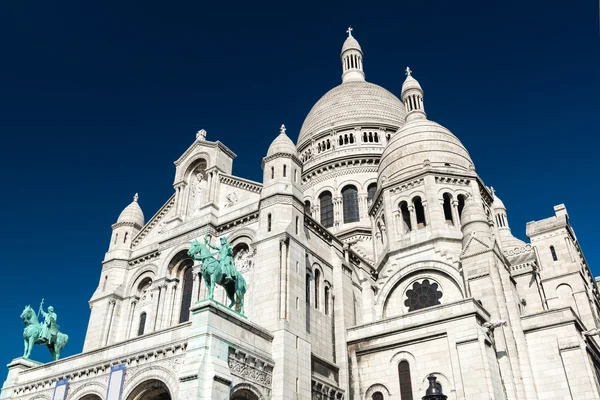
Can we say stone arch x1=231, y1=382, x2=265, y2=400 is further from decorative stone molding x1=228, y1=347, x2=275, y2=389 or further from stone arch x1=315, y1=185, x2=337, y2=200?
stone arch x1=315, y1=185, x2=337, y2=200

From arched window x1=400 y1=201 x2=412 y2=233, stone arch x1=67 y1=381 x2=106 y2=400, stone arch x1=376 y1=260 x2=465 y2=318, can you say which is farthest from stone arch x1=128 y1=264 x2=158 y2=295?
arched window x1=400 y1=201 x2=412 y2=233

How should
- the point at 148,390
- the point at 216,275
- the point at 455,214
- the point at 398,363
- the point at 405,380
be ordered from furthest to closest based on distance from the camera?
the point at 455,214, the point at 398,363, the point at 405,380, the point at 216,275, the point at 148,390

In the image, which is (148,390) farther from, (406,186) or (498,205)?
(498,205)

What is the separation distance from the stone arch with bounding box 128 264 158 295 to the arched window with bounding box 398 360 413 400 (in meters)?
16.5

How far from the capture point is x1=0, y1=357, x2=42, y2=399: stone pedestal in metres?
29.4

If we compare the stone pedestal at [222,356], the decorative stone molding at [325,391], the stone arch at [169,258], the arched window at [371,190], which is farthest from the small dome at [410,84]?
the stone pedestal at [222,356]

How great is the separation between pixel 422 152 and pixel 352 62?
3451 cm

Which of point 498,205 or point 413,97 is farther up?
point 413,97

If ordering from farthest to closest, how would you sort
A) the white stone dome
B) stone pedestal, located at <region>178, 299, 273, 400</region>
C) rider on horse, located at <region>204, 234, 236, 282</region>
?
the white stone dome, rider on horse, located at <region>204, 234, 236, 282</region>, stone pedestal, located at <region>178, 299, 273, 400</region>

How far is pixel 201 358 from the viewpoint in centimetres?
2158

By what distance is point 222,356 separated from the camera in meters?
22.2

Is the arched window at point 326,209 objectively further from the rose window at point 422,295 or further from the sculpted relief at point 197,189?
the sculpted relief at point 197,189

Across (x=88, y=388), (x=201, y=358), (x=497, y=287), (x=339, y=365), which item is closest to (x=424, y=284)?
(x=497, y=287)

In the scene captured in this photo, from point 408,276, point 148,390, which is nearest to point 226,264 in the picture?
point 148,390
